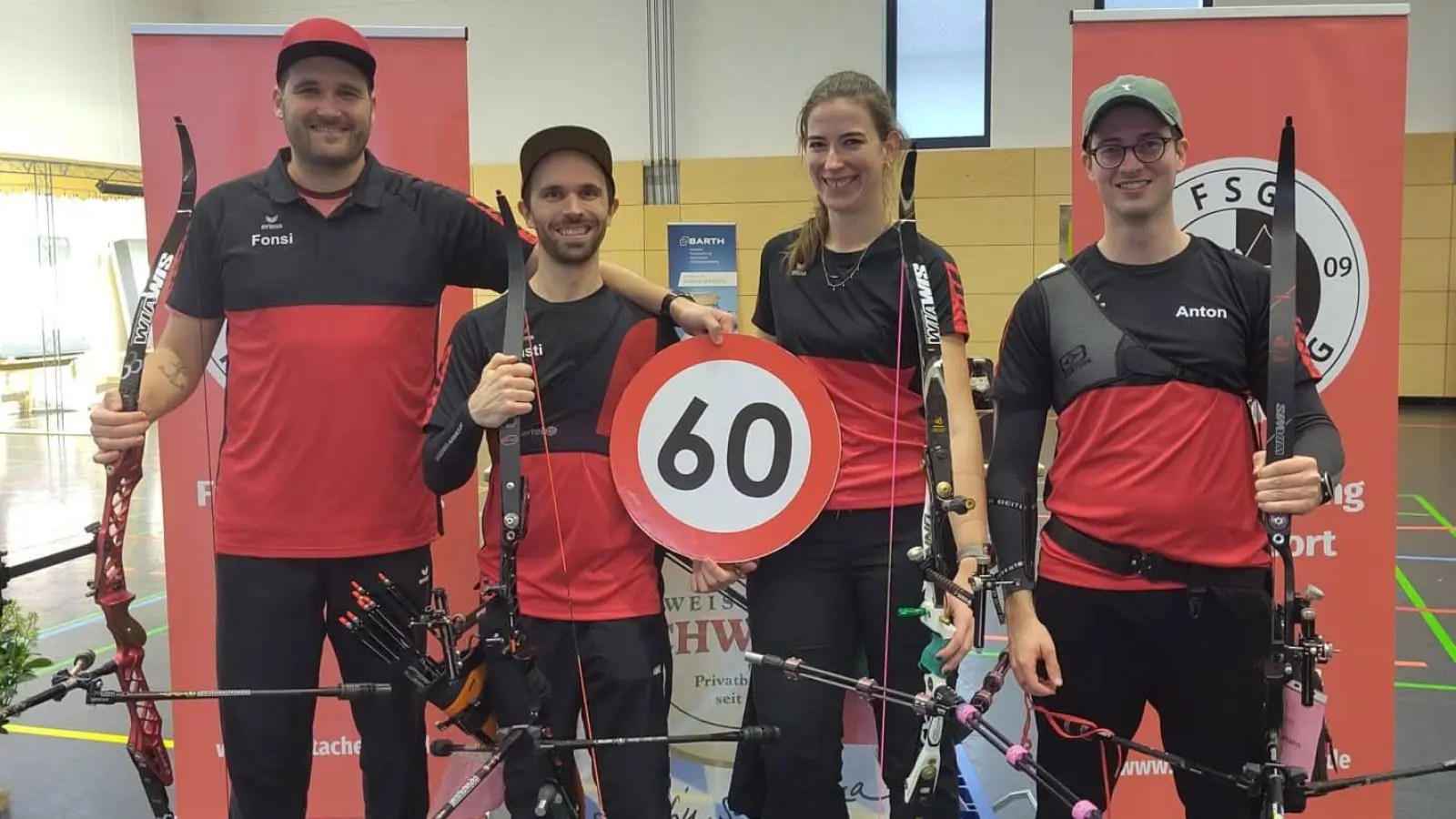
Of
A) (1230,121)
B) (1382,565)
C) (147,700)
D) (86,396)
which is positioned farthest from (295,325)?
(86,396)

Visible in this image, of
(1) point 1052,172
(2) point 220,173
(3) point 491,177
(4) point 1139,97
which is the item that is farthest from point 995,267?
(4) point 1139,97

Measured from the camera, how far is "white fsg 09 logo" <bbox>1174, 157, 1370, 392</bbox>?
106 inches

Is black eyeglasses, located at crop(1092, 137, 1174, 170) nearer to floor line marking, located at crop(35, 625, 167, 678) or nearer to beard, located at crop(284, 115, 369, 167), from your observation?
beard, located at crop(284, 115, 369, 167)

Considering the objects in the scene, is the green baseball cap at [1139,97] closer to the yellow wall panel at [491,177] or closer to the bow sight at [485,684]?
the bow sight at [485,684]

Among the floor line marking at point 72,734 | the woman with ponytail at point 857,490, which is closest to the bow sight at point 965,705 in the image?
the woman with ponytail at point 857,490

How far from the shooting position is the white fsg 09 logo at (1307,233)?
269 centimetres

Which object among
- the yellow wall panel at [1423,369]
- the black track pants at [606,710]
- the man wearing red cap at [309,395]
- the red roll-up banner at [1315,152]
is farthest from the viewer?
the yellow wall panel at [1423,369]

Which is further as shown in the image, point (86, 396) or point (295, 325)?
point (86, 396)

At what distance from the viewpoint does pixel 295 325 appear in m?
2.04

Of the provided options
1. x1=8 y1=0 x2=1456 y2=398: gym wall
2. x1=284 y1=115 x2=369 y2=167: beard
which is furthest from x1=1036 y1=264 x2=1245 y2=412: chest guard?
x1=8 y1=0 x2=1456 y2=398: gym wall

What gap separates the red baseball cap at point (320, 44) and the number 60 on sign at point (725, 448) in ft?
2.78

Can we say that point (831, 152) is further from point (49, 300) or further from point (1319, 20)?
point (49, 300)

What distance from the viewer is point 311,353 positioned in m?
2.03

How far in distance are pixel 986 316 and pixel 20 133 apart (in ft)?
35.1
